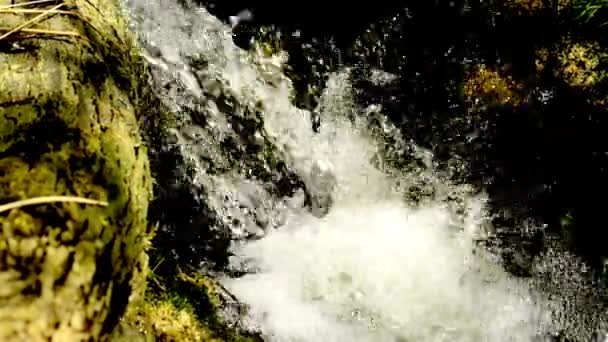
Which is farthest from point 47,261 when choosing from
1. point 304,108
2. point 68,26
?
point 304,108

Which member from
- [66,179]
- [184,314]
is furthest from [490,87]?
[66,179]

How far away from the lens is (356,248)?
398cm

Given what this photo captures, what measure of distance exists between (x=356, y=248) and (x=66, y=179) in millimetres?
2605

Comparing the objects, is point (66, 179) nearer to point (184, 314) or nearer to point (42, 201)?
point (42, 201)

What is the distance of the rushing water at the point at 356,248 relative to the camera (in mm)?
3666

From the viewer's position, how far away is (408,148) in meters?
4.24

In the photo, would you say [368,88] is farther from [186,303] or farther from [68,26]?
[68,26]

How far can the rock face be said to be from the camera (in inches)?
58.9

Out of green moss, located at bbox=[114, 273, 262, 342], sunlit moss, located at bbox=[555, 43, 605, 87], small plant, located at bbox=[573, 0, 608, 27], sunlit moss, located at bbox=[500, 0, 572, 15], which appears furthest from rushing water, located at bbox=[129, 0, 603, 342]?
small plant, located at bbox=[573, 0, 608, 27]

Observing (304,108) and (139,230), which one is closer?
(139,230)

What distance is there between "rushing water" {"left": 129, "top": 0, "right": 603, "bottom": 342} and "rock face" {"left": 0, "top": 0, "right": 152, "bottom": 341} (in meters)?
1.64

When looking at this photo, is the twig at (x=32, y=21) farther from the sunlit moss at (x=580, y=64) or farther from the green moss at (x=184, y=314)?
the sunlit moss at (x=580, y=64)

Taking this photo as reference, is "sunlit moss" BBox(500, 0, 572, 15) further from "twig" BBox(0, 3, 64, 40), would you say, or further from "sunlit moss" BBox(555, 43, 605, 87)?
"twig" BBox(0, 3, 64, 40)

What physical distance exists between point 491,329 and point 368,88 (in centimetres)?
192
